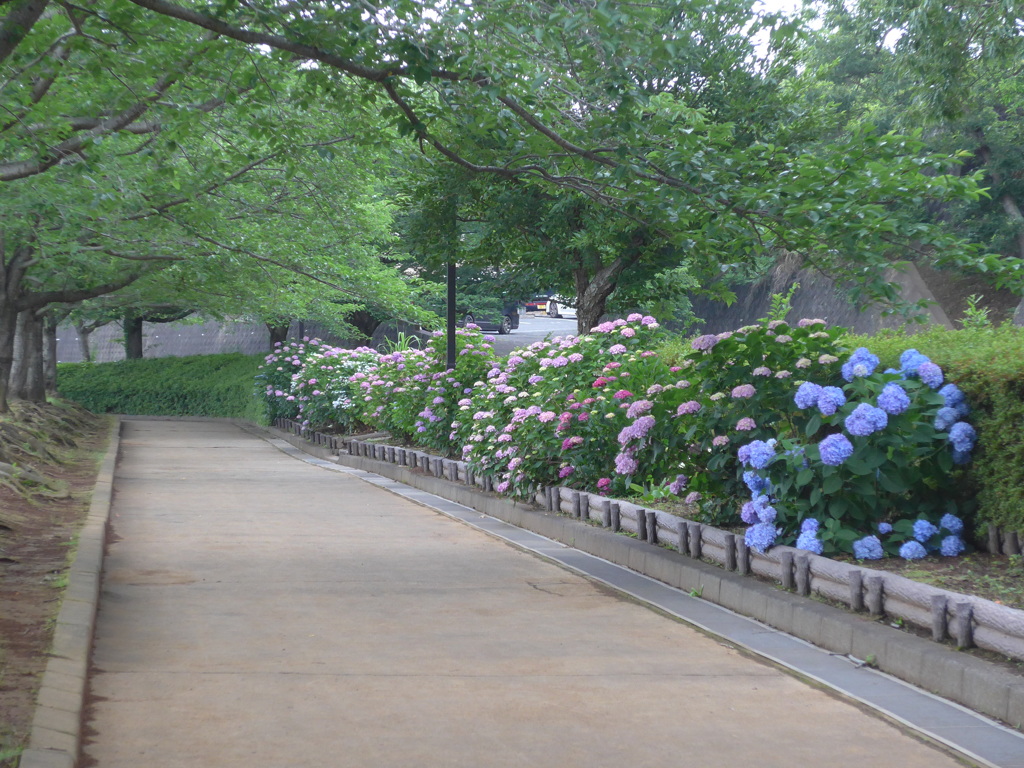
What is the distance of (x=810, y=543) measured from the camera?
22.6 feet

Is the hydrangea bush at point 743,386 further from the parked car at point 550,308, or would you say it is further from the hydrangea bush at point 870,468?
the parked car at point 550,308

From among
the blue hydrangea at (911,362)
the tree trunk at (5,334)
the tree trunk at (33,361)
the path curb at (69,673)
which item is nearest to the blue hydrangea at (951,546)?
the blue hydrangea at (911,362)

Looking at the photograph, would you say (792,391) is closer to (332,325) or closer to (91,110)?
(91,110)

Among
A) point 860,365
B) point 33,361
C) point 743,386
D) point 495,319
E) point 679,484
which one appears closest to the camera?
point 860,365

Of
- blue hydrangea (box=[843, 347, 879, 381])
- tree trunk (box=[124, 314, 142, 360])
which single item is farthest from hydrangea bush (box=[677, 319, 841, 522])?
tree trunk (box=[124, 314, 142, 360])

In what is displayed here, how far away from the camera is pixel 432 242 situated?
1563 cm

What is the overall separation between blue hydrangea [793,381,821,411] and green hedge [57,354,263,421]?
32224 millimetres

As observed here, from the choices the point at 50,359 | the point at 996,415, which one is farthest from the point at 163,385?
the point at 996,415

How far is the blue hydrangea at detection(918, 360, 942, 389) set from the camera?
276 inches

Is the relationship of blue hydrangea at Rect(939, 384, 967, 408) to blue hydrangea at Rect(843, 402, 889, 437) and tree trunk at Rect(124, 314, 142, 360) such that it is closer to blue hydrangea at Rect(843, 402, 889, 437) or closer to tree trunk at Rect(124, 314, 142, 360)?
blue hydrangea at Rect(843, 402, 889, 437)

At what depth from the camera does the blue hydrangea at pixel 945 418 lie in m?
6.79

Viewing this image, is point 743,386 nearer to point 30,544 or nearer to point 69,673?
point 69,673

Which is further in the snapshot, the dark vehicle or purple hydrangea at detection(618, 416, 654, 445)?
the dark vehicle

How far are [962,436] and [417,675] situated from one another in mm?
3640
